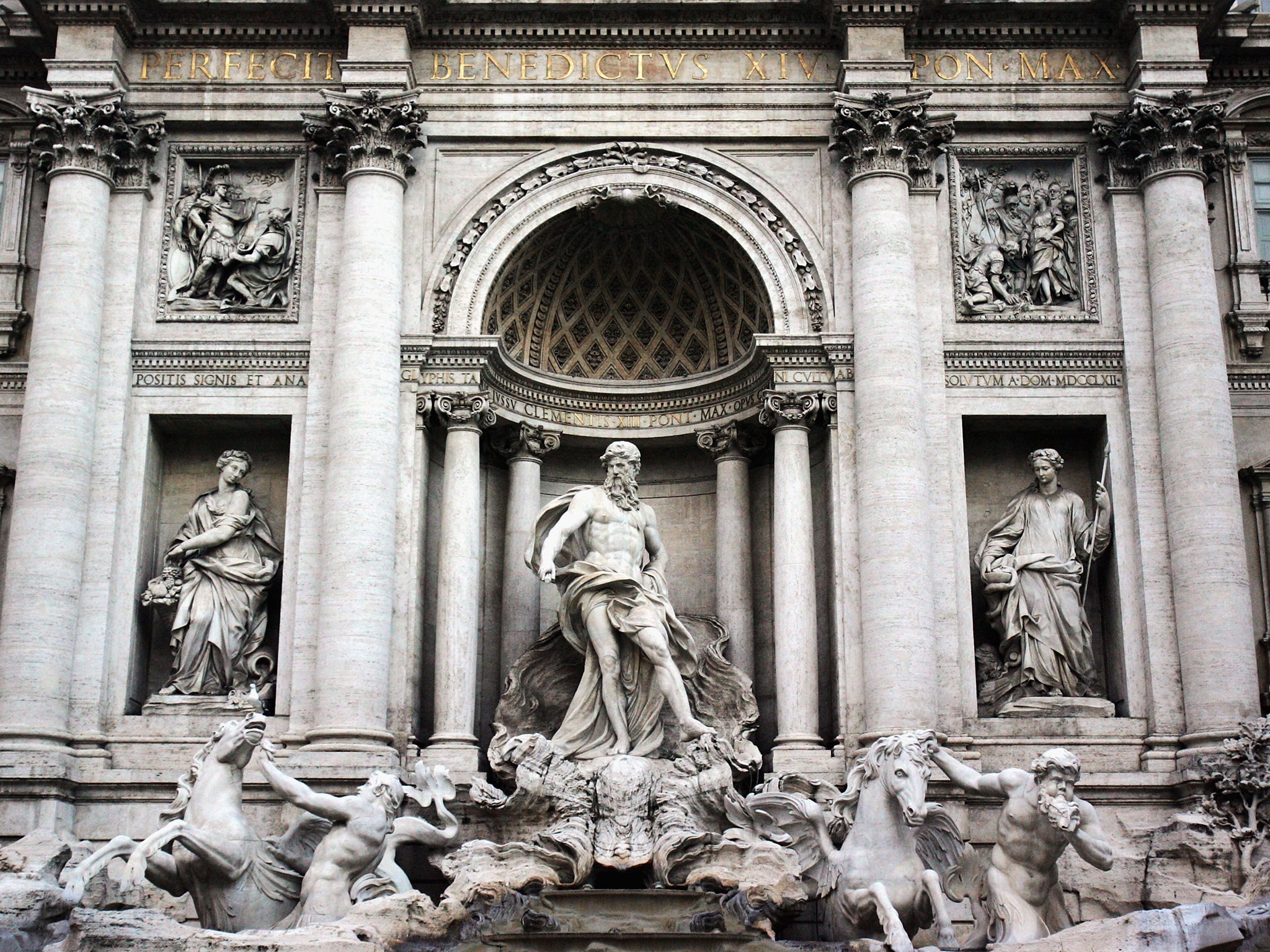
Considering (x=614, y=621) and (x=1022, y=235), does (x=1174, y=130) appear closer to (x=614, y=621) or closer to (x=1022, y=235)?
(x=1022, y=235)

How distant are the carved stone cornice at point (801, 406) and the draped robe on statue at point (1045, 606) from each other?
9.20ft

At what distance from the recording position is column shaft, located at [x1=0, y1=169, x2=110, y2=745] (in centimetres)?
1956

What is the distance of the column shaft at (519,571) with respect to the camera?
21.6 meters

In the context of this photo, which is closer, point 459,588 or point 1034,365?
point 459,588

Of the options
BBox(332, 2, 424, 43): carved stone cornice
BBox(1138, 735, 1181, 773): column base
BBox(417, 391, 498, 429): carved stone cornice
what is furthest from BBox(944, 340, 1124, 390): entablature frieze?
BBox(332, 2, 424, 43): carved stone cornice

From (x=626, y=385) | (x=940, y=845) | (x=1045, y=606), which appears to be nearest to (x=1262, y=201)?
(x=1045, y=606)

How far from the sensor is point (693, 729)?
63.0 ft

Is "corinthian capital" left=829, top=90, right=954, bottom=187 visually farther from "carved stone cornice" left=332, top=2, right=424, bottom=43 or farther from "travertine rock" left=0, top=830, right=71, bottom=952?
"travertine rock" left=0, top=830, right=71, bottom=952

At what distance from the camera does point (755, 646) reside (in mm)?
21797

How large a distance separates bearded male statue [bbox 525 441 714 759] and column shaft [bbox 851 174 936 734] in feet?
7.85

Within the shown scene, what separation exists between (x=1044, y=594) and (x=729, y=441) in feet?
15.7

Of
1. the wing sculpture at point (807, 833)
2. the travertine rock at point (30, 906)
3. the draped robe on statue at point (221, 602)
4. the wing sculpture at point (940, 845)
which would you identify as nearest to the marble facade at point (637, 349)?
the draped robe on statue at point (221, 602)

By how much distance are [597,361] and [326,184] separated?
4.67 m

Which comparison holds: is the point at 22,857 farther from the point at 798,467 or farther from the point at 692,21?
the point at 692,21
